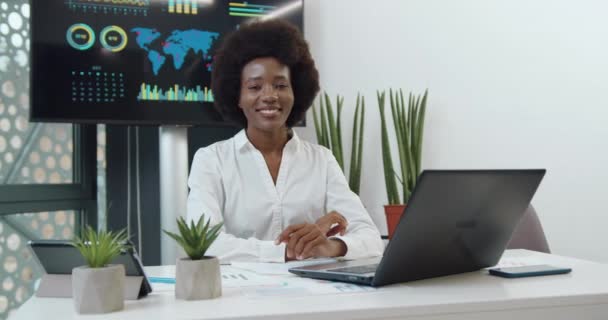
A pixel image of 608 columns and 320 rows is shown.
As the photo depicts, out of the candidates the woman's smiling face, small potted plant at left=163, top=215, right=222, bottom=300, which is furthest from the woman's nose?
small potted plant at left=163, top=215, right=222, bottom=300

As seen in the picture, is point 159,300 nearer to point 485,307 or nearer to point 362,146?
point 485,307

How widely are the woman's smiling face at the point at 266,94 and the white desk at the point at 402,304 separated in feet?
3.53

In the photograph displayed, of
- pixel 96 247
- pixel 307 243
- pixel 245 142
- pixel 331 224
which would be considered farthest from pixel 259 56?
pixel 96 247

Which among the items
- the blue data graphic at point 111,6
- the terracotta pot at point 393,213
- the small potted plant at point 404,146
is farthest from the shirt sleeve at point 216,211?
the small potted plant at point 404,146

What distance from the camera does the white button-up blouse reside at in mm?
2066

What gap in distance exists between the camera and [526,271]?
1.31m

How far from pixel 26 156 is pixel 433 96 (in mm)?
2052

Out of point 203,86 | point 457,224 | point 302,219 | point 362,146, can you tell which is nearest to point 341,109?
point 362,146

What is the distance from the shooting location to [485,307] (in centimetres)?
102

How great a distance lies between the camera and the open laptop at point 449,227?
107 cm

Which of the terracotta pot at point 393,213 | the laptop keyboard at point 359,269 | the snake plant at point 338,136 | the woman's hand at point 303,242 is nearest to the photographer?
the laptop keyboard at point 359,269

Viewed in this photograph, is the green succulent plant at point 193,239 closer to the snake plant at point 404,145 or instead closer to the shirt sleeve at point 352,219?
the shirt sleeve at point 352,219

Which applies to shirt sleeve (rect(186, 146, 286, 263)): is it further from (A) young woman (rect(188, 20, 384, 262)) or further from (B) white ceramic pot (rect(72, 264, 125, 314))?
(B) white ceramic pot (rect(72, 264, 125, 314))

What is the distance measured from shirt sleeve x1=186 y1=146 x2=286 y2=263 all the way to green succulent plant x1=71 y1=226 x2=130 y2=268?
18.2 inches
